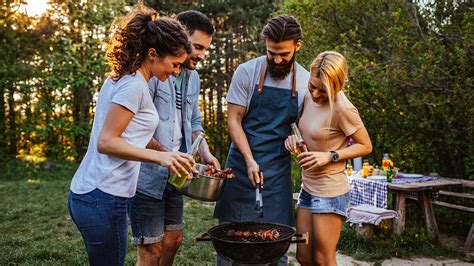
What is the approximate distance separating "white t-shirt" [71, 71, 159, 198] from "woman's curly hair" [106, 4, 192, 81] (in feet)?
0.24

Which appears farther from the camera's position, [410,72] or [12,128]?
[12,128]

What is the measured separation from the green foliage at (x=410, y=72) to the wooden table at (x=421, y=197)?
0.80 meters

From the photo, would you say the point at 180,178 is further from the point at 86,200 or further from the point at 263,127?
the point at 263,127

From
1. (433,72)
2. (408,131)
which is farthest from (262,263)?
(408,131)

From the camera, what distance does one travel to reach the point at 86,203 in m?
1.98

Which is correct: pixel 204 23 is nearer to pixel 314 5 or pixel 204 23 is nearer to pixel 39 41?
pixel 314 5

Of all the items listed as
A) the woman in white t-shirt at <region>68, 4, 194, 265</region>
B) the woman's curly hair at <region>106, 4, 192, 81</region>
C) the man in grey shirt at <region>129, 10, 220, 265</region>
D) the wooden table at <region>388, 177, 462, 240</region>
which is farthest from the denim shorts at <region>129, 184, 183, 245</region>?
the wooden table at <region>388, 177, 462, 240</region>

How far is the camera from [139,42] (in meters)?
2.13

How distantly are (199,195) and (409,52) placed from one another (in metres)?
4.54

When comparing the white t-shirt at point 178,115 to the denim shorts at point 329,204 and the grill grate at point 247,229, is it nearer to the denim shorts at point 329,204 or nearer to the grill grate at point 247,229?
the grill grate at point 247,229

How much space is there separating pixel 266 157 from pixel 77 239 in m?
3.28

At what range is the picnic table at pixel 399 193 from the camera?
542 cm

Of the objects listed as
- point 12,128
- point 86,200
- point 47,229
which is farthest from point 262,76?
point 12,128

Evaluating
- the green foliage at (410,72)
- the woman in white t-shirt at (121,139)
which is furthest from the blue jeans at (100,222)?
the green foliage at (410,72)
